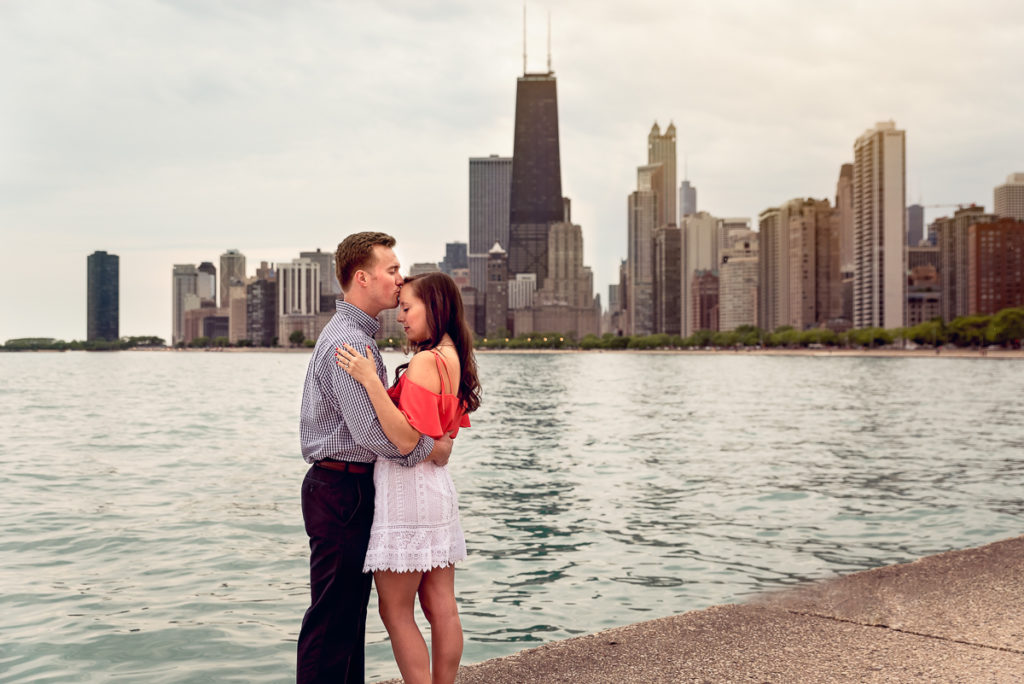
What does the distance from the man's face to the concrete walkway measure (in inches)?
95.6

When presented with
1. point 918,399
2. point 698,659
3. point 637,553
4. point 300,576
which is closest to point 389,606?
point 698,659

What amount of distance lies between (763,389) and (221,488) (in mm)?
50790

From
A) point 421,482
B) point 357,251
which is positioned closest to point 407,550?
point 421,482

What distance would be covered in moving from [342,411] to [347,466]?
0.97 ft

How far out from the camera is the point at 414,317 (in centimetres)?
443

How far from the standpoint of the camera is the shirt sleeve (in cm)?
414

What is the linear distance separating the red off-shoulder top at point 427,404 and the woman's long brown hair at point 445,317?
0.13 meters

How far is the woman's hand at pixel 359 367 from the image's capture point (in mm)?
4066

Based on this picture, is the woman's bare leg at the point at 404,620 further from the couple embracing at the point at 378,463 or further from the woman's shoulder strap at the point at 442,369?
the woman's shoulder strap at the point at 442,369

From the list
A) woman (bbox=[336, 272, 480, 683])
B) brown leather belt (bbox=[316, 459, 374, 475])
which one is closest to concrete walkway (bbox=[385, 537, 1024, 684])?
woman (bbox=[336, 272, 480, 683])

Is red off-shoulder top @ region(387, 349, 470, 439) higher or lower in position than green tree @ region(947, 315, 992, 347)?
lower

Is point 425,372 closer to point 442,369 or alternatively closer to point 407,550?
point 442,369

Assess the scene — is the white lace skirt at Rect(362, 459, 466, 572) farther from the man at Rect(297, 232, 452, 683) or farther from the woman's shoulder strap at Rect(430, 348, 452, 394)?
the woman's shoulder strap at Rect(430, 348, 452, 394)

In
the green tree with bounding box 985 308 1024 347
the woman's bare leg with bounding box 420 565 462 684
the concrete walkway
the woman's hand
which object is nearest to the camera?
the woman's hand
